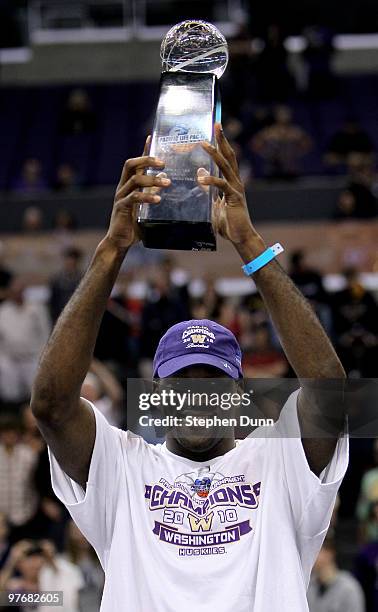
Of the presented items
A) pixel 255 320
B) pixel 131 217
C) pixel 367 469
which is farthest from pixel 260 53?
pixel 131 217

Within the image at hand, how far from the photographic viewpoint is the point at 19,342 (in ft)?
30.7

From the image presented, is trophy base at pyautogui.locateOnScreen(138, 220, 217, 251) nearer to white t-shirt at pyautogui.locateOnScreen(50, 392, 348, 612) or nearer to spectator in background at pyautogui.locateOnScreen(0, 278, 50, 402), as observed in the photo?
white t-shirt at pyautogui.locateOnScreen(50, 392, 348, 612)

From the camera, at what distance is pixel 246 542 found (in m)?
2.57

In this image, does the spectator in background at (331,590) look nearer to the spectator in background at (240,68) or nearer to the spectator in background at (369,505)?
the spectator in background at (369,505)

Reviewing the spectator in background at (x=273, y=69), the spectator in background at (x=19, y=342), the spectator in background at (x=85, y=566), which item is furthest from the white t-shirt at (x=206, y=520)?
the spectator in background at (x=273, y=69)

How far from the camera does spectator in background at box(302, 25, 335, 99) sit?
48.8 ft

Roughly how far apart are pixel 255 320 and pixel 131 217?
5894 millimetres

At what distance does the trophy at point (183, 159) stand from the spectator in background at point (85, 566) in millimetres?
1792

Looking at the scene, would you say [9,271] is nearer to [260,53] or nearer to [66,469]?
[260,53]

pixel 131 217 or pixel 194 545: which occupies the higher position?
pixel 131 217

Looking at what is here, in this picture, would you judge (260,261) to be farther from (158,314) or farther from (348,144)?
(348,144)

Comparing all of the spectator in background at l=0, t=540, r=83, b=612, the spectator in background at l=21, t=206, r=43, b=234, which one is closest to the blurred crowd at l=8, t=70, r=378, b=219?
the spectator in background at l=21, t=206, r=43, b=234

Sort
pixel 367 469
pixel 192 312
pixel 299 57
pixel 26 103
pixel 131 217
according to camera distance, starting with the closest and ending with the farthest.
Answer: pixel 131 217 → pixel 367 469 → pixel 192 312 → pixel 299 57 → pixel 26 103

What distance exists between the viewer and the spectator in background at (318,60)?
14883mm
